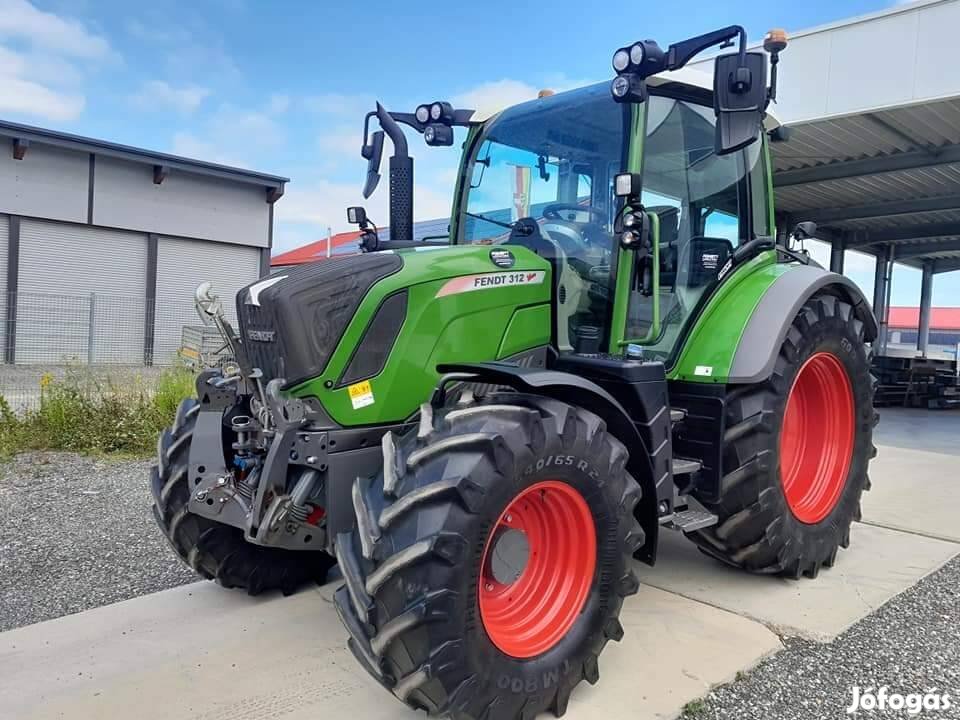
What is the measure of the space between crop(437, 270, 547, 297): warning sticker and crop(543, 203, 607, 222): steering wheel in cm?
41

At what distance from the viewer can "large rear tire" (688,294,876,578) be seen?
3.64m

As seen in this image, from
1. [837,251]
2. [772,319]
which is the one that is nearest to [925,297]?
[837,251]

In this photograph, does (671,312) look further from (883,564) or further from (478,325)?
(883,564)

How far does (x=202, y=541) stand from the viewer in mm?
3459

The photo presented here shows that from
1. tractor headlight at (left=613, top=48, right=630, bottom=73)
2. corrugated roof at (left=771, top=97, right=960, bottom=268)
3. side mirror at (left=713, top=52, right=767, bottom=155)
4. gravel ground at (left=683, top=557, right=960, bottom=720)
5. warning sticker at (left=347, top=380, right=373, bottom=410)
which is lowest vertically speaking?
gravel ground at (left=683, top=557, right=960, bottom=720)

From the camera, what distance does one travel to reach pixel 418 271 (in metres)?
3.03

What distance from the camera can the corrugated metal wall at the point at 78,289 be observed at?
10.7 m

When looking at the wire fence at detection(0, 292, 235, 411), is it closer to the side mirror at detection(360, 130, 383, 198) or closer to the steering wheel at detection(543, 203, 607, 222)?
the side mirror at detection(360, 130, 383, 198)

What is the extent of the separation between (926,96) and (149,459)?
9.20 metres

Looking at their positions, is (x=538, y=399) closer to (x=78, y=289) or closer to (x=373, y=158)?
(x=373, y=158)

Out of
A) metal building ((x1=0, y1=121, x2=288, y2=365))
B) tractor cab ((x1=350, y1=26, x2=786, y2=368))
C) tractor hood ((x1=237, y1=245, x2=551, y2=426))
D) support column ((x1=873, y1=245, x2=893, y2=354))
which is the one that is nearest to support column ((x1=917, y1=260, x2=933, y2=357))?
support column ((x1=873, y1=245, x2=893, y2=354))

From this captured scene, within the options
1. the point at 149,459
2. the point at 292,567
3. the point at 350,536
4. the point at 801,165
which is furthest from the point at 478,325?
the point at 801,165

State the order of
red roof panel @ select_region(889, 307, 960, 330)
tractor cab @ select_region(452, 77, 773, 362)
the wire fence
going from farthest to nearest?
red roof panel @ select_region(889, 307, 960, 330)
the wire fence
tractor cab @ select_region(452, 77, 773, 362)

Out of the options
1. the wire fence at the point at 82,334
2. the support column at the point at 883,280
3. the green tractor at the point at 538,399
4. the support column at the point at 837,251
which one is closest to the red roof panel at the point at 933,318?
the support column at the point at 883,280
